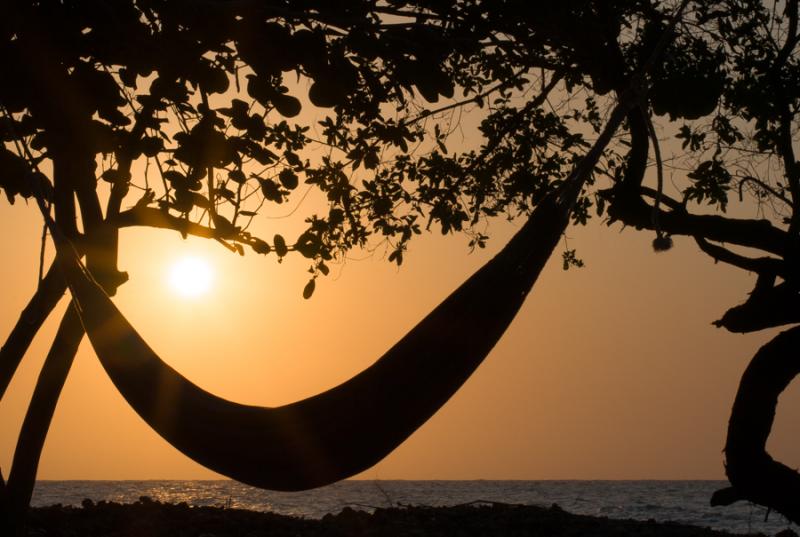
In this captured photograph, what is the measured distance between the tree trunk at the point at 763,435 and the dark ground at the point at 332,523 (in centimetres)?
152

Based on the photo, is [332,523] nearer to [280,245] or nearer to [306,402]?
[280,245]

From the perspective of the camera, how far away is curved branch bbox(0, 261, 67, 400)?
626cm

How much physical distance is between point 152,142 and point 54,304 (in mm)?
1797

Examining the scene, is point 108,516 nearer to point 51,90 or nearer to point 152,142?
point 152,142

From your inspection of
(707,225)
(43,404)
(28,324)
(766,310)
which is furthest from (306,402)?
(766,310)

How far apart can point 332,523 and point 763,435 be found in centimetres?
368

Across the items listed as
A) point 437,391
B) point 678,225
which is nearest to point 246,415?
point 437,391

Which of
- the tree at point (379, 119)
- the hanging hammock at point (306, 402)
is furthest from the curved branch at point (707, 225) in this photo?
the hanging hammock at point (306, 402)

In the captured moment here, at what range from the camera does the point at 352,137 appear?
7996mm

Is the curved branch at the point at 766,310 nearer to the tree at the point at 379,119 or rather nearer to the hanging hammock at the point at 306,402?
the tree at the point at 379,119

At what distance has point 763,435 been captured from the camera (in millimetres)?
6637

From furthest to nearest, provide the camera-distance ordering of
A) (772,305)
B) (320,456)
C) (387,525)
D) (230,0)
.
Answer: (387,525) → (772,305) → (230,0) → (320,456)

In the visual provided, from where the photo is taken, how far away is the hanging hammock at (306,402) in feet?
10.5

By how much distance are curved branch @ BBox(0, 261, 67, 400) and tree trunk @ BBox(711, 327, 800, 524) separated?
488 centimetres
